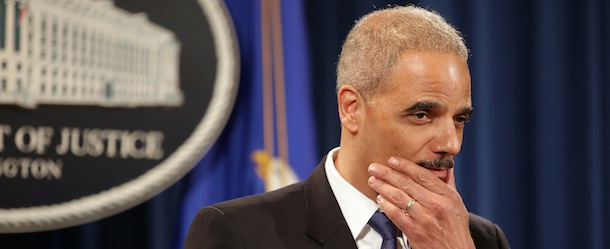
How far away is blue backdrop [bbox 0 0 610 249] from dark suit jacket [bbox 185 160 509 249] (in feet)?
3.26

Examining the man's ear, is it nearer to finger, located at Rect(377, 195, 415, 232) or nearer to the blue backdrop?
finger, located at Rect(377, 195, 415, 232)

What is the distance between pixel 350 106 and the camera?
4.75ft

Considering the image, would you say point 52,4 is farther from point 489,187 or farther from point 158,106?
point 489,187

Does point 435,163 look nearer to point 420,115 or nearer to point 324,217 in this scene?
point 420,115

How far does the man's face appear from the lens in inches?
53.2

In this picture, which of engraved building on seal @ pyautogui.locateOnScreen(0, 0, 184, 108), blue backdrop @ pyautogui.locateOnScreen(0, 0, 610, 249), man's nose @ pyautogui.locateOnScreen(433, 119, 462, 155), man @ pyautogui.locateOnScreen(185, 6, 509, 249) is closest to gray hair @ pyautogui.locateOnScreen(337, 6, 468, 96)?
man @ pyautogui.locateOnScreen(185, 6, 509, 249)

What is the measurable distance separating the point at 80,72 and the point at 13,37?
216 millimetres

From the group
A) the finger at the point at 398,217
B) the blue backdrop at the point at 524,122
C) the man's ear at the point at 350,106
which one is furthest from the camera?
the blue backdrop at the point at 524,122

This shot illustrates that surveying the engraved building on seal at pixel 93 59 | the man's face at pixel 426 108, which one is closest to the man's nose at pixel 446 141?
the man's face at pixel 426 108

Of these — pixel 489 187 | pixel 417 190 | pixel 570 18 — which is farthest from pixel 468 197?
pixel 417 190

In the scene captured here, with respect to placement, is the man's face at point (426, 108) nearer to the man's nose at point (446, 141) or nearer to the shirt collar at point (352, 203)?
the man's nose at point (446, 141)

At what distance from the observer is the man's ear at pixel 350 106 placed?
1437 millimetres

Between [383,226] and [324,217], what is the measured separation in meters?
0.10

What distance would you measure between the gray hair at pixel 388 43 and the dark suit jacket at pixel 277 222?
0.66 ft
